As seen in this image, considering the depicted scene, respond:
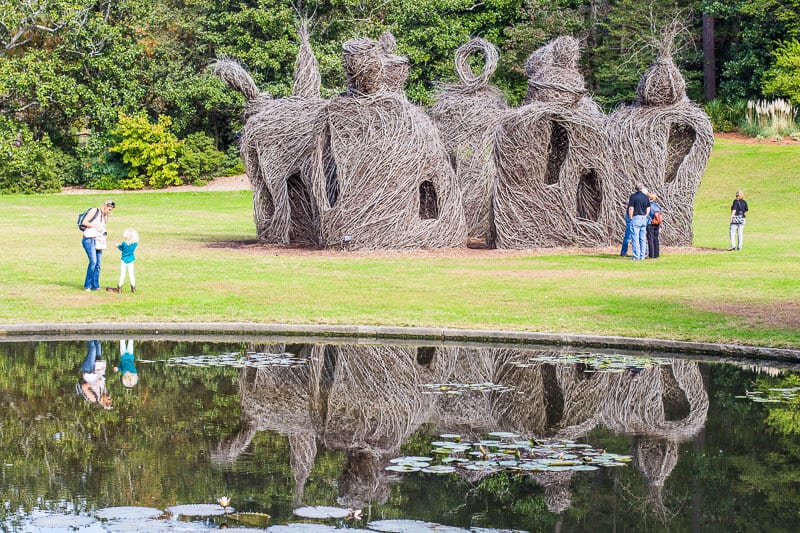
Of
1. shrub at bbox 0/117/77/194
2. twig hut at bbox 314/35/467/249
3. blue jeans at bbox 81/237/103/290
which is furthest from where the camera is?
shrub at bbox 0/117/77/194

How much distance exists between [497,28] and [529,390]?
148 ft

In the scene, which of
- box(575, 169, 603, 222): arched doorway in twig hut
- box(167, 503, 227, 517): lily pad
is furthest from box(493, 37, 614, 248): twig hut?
box(167, 503, 227, 517): lily pad

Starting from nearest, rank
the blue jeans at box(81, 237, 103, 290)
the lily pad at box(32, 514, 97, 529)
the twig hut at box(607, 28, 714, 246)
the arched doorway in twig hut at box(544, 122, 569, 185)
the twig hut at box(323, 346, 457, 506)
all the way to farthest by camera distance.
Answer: the lily pad at box(32, 514, 97, 529) → the twig hut at box(323, 346, 457, 506) → the blue jeans at box(81, 237, 103, 290) → the twig hut at box(607, 28, 714, 246) → the arched doorway in twig hut at box(544, 122, 569, 185)

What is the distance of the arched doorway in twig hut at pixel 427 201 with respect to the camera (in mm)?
28250

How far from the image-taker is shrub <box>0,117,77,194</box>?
48719 millimetres

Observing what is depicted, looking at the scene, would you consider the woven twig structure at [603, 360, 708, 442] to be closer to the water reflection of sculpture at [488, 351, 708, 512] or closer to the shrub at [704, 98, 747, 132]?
the water reflection of sculpture at [488, 351, 708, 512]

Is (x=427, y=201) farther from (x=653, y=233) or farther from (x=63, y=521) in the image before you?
(x=63, y=521)

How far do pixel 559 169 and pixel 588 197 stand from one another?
97cm

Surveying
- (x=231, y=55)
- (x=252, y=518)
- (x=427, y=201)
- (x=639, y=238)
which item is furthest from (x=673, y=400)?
(x=231, y=55)

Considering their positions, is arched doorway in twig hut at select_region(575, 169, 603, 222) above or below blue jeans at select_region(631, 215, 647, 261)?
above

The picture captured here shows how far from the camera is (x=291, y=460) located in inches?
363

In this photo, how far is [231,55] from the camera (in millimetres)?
52188

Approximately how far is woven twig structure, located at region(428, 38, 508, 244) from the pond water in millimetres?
16064

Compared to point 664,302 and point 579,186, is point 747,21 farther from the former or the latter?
point 664,302
